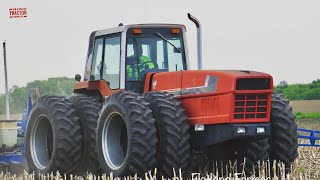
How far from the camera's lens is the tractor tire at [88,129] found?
11586mm

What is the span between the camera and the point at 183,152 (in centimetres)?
1029

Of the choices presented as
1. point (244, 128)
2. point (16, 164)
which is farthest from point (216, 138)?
point (16, 164)

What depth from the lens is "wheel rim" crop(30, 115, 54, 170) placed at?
1255cm

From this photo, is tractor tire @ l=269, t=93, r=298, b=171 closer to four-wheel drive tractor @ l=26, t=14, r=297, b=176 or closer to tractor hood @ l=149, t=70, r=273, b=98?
four-wheel drive tractor @ l=26, t=14, r=297, b=176

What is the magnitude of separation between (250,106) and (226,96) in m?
0.39

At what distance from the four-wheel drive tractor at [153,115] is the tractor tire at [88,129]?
0.6 inches

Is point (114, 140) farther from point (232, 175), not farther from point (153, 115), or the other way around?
point (232, 175)

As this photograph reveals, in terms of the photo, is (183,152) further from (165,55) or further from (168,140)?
(165,55)

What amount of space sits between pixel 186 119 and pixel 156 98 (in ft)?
1.65

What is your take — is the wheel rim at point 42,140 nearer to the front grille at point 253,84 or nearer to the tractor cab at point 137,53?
the tractor cab at point 137,53

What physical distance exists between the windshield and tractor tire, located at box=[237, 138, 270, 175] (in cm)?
183

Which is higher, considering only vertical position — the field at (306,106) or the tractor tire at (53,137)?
the tractor tire at (53,137)

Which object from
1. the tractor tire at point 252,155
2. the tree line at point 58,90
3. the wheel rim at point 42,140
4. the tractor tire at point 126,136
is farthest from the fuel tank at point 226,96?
the tree line at point 58,90

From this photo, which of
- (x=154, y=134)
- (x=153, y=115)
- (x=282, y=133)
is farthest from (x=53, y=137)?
(x=282, y=133)
